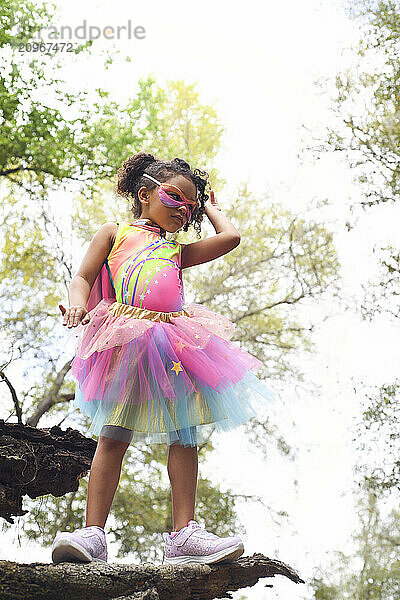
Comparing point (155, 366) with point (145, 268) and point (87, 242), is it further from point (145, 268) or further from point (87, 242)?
point (87, 242)

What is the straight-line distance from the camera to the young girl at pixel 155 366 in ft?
3.88

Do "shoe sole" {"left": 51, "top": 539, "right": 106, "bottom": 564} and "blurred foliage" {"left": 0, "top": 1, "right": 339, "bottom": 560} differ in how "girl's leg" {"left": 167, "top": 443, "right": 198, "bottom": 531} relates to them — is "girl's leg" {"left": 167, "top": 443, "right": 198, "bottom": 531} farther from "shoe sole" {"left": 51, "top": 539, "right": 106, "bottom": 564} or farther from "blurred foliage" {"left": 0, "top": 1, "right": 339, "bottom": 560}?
"blurred foliage" {"left": 0, "top": 1, "right": 339, "bottom": 560}

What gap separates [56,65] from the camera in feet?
13.9

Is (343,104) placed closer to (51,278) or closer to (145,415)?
(51,278)

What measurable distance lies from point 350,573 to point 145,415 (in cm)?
370

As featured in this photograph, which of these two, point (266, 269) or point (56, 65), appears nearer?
point (56, 65)

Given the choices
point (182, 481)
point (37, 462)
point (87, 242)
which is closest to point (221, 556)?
point (182, 481)

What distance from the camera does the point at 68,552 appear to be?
1.02m

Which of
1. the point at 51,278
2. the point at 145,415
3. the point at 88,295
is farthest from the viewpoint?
the point at 51,278

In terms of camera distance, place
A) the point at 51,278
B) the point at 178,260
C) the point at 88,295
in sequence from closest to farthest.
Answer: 1. the point at 88,295
2. the point at 178,260
3. the point at 51,278

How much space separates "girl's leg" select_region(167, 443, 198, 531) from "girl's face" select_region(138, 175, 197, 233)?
1.61 ft

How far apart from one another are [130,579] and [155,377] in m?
0.37

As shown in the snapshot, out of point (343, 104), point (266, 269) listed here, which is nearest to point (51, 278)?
point (266, 269)

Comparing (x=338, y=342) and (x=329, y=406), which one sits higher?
(x=338, y=342)
